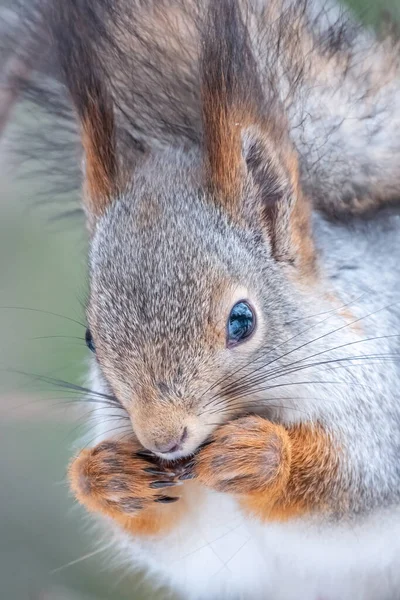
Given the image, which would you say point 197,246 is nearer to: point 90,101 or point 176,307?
point 176,307

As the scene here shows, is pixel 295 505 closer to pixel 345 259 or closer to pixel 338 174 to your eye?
pixel 345 259

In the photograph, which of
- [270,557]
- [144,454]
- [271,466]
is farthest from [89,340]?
[270,557]

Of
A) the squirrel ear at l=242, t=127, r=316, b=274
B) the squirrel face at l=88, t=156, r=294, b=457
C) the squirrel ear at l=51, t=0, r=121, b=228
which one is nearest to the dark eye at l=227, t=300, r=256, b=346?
the squirrel face at l=88, t=156, r=294, b=457

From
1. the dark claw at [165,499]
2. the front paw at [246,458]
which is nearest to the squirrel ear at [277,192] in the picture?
the front paw at [246,458]

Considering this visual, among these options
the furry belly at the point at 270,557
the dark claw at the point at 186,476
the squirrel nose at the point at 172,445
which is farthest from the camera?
the furry belly at the point at 270,557

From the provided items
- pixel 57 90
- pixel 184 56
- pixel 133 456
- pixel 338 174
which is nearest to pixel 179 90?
pixel 184 56

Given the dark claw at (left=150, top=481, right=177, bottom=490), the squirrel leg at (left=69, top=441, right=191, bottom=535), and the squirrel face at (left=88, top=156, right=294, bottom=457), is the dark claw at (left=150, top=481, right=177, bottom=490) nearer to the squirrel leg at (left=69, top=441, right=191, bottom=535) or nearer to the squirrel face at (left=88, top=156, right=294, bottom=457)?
the squirrel leg at (left=69, top=441, right=191, bottom=535)

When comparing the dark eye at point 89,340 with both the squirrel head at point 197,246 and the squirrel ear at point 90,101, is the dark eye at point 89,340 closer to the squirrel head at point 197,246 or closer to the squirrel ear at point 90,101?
the squirrel head at point 197,246
